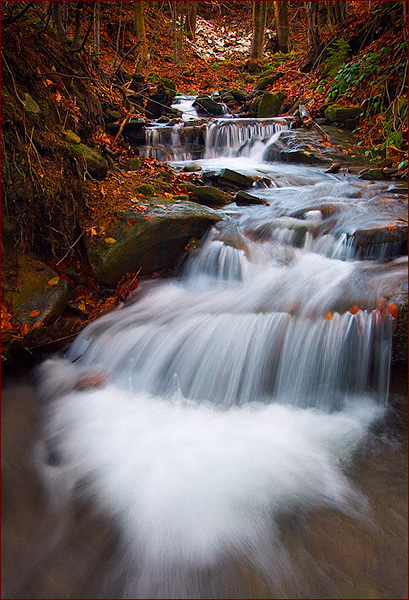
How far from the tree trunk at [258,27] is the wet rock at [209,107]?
298 inches

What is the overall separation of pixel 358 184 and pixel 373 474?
18.0ft

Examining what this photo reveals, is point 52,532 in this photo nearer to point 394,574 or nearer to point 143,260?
point 394,574

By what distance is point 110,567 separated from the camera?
2.03m

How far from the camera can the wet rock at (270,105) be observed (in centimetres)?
1116

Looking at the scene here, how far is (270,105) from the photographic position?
11188 millimetres

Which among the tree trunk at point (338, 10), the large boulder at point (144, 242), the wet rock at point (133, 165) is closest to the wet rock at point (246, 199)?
the large boulder at point (144, 242)

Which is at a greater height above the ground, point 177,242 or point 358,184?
point 358,184

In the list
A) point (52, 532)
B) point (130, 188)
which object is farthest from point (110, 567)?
point (130, 188)

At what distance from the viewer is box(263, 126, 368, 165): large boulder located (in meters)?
8.19

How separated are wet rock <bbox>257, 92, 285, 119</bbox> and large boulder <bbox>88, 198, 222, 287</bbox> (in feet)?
26.5

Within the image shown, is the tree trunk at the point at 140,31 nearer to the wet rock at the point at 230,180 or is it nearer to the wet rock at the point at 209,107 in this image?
the wet rock at the point at 209,107

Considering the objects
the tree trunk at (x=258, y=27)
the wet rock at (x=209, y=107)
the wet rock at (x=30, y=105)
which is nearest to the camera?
the wet rock at (x=30, y=105)

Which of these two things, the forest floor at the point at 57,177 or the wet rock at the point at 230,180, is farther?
the wet rock at the point at 230,180

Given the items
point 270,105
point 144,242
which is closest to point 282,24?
point 270,105
